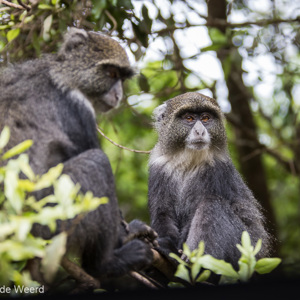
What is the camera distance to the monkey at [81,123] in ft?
11.5

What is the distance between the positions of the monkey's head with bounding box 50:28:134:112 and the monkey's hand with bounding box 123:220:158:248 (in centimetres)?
109

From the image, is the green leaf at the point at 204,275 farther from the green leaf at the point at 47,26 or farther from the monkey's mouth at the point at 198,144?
the green leaf at the point at 47,26

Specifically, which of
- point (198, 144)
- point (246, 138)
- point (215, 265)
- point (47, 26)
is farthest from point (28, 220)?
point (246, 138)

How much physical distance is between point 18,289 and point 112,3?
304 centimetres

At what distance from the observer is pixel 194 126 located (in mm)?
4770

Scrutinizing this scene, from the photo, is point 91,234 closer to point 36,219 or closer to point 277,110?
point 36,219

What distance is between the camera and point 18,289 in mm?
2416

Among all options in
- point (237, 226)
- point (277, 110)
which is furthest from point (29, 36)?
point (277, 110)

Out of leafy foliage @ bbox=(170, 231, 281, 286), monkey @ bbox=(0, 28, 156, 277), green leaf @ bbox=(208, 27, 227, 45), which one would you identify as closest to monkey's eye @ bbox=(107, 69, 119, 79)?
monkey @ bbox=(0, 28, 156, 277)

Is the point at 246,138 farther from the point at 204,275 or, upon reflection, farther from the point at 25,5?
the point at 204,275

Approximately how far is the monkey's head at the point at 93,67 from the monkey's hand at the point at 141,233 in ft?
3.57

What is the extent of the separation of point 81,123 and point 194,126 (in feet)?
4.29

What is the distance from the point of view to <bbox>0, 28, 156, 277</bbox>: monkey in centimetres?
349

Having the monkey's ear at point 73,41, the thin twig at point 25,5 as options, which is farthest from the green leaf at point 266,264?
the thin twig at point 25,5
